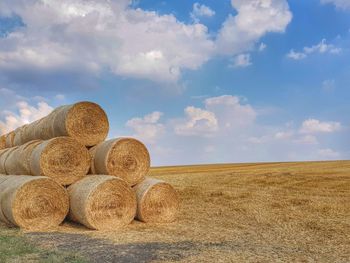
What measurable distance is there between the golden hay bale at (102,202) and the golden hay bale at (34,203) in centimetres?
29

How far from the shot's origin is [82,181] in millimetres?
10117

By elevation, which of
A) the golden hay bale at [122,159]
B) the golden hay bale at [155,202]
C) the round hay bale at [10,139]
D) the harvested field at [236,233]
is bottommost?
the harvested field at [236,233]

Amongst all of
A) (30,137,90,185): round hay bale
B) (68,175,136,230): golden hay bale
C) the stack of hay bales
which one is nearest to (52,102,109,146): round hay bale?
the stack of hay bales

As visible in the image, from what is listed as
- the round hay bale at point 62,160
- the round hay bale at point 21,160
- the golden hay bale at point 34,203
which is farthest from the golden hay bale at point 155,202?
the round hay bale at point 21,160

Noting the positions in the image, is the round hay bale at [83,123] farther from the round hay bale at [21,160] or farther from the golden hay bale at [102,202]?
the golden hay bale at [102,202]

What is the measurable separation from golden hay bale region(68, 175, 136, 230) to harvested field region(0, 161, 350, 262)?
0.27 m

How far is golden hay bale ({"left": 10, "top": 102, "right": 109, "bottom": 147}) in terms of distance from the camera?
35.1 ft

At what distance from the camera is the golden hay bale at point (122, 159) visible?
33.7ft

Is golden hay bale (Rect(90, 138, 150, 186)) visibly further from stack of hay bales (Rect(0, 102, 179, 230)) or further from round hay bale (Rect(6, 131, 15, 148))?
round hay bale (Rect(6, 131, 15, 148))

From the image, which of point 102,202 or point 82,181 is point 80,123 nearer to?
point 82,181

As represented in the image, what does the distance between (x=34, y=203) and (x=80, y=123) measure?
Result: 218 cm

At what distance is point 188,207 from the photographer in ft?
39.9

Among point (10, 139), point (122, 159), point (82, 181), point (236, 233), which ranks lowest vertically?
point (236, 233)

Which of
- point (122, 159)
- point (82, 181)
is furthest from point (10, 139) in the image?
point (122, 159)
